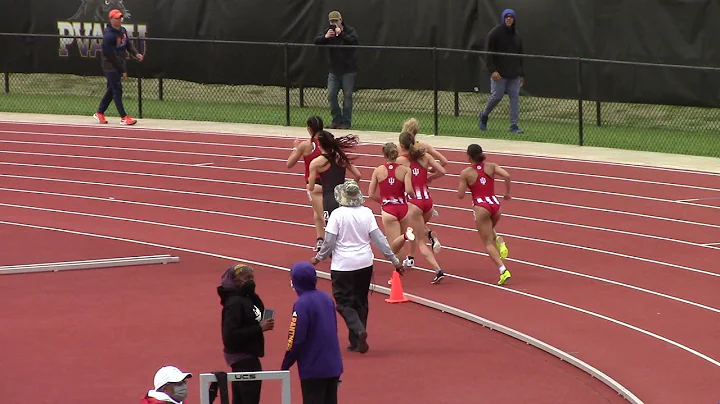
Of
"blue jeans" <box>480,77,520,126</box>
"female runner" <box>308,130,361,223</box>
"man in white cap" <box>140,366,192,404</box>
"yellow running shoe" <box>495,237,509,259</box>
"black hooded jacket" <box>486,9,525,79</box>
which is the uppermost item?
"black hooded jacket" <box>486,9,525,79</box>

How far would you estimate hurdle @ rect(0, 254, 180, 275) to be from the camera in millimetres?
17703

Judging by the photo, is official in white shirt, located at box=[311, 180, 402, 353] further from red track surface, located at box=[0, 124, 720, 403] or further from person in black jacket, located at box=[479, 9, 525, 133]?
person in black jacket, located at box=[479, 9, 525, 133]

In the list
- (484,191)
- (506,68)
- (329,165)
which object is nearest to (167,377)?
(329,165)

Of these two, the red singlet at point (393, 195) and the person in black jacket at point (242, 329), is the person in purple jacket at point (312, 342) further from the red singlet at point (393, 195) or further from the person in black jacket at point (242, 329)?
the red singlet at point (393, 195)

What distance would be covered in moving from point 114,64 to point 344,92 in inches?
182

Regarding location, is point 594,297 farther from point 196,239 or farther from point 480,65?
point 480,65

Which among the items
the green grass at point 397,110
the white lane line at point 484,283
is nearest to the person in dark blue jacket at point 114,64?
the green grass at point 397,110

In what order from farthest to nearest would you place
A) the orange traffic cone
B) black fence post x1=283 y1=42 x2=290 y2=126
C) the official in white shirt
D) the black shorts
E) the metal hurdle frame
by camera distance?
black fence post x1=283 y1=42 x2=290 y2=126 → the black shorts → the orange traffic cone → the official in white shirt → the metal hurdle frame

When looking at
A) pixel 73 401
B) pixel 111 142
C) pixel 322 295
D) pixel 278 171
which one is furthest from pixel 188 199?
pixel 322 295

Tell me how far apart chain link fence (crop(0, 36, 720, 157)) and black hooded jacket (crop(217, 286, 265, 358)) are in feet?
49.6

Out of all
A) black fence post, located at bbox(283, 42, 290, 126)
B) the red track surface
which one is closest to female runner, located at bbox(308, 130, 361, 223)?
the red track surface

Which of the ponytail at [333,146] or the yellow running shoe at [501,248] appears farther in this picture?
the yellow running shoe at [501,248]

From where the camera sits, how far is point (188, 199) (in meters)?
22.5

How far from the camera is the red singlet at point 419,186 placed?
669 inches
